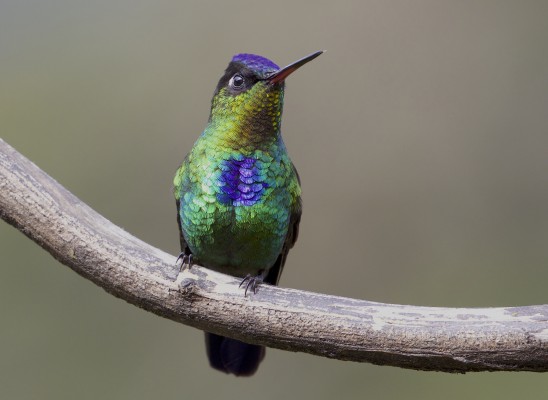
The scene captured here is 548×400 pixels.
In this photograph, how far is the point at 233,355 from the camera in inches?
136

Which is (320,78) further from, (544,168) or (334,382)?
(334,382)

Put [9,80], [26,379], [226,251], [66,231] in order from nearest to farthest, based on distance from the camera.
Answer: [66,231] → [226,251] → [26,379] → [9,80]

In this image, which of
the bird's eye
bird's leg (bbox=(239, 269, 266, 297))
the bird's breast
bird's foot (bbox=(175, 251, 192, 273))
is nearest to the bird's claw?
bird's leg (bbox=(239, 269, 266, 297))

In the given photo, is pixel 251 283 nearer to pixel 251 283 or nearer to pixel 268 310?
pixel 251 283

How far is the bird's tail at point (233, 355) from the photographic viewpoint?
3459mm

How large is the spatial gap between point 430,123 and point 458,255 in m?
0.88

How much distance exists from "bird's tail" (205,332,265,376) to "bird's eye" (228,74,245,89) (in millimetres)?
1103

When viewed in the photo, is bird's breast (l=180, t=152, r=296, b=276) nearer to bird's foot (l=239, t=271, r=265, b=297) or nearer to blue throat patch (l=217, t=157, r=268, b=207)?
blue throat patch (l=217, t=157, r=268, b=207)

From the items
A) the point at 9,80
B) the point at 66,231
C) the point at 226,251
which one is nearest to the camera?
the point at 66,231

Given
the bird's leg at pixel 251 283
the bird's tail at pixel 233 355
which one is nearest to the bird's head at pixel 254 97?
the bird's leg at pixel 251 283

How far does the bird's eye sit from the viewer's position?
3035 mm

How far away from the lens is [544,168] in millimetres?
5102

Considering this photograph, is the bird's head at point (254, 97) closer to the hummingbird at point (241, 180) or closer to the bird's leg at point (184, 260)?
the hummingbird at point (241, 180)

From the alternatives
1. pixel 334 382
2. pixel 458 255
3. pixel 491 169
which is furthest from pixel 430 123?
pixel 334 382
